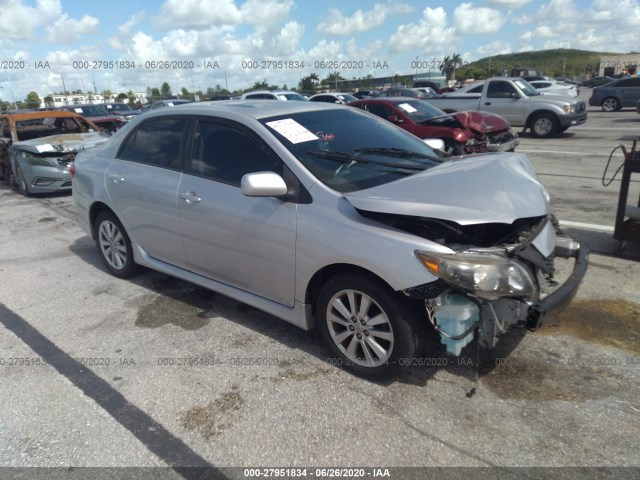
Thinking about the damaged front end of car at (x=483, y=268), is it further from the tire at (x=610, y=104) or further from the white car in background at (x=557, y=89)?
the tire at (x=610, y=104)

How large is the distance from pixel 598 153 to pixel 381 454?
10860 mm

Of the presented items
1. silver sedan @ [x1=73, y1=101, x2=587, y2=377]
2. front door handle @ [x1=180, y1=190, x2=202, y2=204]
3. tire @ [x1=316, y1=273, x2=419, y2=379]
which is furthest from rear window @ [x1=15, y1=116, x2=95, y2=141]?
tire @ [x1=316, y1=273, x2=419, y2=379]

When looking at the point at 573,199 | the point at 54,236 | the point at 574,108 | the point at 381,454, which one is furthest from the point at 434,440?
the point at 574,108

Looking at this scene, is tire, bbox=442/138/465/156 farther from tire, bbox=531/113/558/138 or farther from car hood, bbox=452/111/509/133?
tire, bbox=531/113/558/138

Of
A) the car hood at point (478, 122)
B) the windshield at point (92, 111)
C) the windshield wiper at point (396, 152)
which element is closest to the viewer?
the windshield wiper at point (396, 152)

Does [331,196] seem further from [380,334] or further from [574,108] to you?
[574,108]

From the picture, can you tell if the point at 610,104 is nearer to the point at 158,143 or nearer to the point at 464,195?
the point at 464,195

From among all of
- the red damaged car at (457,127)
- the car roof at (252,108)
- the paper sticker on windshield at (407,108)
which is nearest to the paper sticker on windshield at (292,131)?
the car roof at (252,108)

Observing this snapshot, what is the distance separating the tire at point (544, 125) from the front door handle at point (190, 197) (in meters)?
13.2

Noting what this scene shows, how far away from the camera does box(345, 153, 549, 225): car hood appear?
2.66 meters

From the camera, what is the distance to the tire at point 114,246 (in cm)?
466

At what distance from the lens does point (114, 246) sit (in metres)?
4.84

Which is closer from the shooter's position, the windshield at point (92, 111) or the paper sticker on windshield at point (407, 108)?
the paper sticker on windshield at point (407, 108)

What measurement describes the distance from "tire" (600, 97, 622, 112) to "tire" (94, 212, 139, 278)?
23.8 metres
